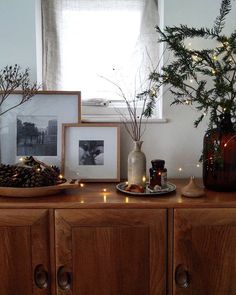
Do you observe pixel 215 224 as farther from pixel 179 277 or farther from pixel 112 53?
pixel 112 53

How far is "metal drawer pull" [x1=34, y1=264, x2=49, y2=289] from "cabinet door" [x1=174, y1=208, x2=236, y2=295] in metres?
0.47

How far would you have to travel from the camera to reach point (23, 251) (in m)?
1.08

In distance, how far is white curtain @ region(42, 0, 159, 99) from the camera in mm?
1525

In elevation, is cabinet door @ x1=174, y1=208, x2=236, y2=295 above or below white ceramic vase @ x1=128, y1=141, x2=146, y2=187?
below

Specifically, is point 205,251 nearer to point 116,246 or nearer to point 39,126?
point 116,246

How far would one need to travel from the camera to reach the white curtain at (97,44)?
153cm

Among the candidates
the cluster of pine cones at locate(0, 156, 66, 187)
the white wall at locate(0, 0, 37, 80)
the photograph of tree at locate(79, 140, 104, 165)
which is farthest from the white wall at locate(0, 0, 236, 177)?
the cluster of pine cones at locate(0, 156, 66, 187)

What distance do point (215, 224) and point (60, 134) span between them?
776mm

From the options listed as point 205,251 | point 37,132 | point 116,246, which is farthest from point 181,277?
point 37,132

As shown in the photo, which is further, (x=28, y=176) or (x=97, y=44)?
(x=97, y=44)

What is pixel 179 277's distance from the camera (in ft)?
3.60

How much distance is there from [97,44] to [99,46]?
0.01 metres

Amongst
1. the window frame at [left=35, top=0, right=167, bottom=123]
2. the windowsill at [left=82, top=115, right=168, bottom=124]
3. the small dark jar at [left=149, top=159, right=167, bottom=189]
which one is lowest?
the small dark jar at [left=149, top=159, right=167, bottom=189]

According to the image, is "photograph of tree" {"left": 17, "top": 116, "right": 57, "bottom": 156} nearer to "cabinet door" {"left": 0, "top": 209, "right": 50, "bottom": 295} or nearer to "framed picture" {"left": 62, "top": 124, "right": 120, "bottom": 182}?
"framed picture" {"left": 62, "top": 124, "right": 120, "bottom": 182}
